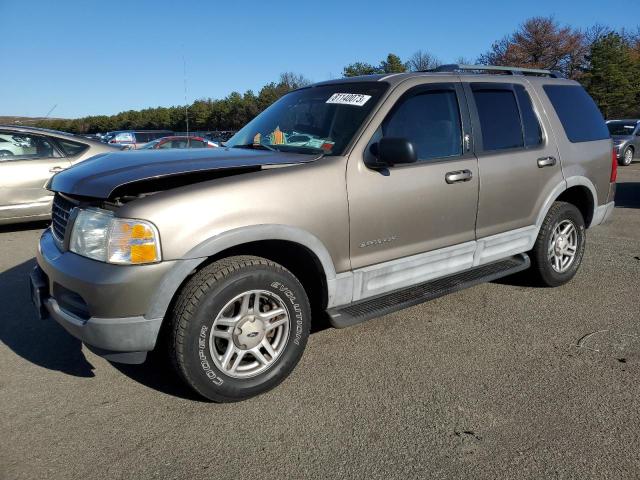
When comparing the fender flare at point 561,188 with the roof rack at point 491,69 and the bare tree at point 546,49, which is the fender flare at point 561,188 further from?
the bare tree at point 546,49

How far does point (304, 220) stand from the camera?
2.93 m

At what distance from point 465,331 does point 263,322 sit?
174 cm

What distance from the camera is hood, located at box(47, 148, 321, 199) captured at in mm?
2637

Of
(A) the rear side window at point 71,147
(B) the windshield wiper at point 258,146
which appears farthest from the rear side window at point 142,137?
(B) the windshield wiper at point 258,146

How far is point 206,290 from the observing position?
8.61ft

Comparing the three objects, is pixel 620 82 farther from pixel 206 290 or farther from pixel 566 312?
pixel 206 290

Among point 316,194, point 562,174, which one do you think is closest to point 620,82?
point 562,174

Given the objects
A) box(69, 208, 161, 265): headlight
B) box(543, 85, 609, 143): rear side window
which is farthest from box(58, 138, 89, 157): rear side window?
box(543, 85, 609, 143): rear side window

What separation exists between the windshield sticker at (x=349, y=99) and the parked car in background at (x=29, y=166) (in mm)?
5031

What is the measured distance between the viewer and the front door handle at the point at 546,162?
425cm

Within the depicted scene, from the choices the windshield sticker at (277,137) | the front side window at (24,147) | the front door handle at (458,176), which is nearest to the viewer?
the front door handle at (458,176)

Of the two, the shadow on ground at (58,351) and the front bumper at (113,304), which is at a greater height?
the front bumper at (113,304)

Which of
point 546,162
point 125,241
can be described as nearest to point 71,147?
point 125,241

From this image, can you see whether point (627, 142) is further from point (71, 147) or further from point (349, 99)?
point (71, 147)
